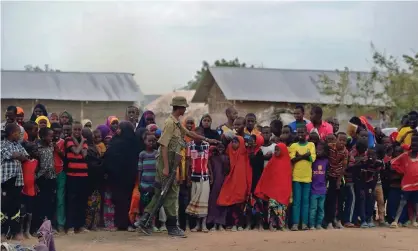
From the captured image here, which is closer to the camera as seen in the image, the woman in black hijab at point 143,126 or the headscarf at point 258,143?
the woman in black hijab at point 143,126

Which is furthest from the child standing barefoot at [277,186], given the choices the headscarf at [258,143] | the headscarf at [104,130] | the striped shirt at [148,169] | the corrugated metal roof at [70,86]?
the corrugated metal roof at [70,86]

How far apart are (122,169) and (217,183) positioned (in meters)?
1.32

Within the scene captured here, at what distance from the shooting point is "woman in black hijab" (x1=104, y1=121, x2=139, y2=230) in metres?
8.71

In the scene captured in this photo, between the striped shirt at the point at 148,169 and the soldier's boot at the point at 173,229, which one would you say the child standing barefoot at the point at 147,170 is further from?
the soldier's boot at the point at 173,229

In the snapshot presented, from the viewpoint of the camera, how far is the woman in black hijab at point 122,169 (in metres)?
8.71

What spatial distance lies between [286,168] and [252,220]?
0.89 metres

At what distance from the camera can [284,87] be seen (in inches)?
1188

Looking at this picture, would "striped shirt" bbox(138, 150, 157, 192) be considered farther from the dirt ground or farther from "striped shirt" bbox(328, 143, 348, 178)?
"striped shirt" bbox(328, 143, 348, 178)

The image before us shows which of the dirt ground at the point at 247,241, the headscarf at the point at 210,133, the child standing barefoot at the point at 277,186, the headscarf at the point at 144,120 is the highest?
the headscarf at the point at 144,120

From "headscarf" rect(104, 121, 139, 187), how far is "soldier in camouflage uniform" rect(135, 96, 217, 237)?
26.2 inches

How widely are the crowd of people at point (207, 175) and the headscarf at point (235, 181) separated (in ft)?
0.04

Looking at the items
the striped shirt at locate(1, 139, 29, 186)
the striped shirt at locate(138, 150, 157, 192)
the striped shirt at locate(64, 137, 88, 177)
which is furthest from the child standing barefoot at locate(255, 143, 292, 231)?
the striped shirt at locate(1, 139, 29, 186)

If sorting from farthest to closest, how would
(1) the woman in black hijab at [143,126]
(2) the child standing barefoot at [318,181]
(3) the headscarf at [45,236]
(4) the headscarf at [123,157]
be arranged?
(2) the child standing barefoot at [318,181] → (1) the woman in black hijab at [143,126] → (4) the headscarf at [123,157] → (3) the headscarf at [45,236]

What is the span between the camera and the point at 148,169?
857 centimetres
